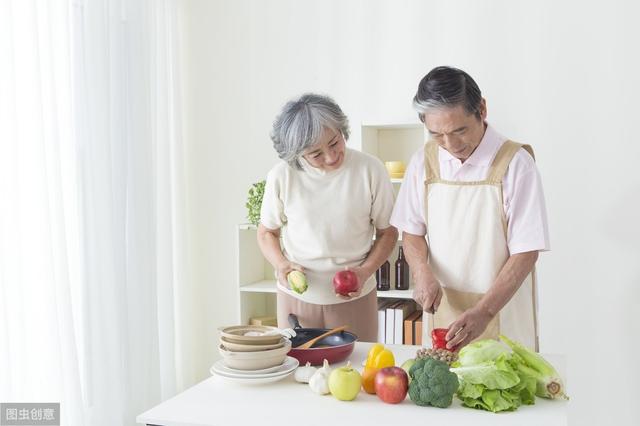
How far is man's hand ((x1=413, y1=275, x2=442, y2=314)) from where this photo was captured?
2312 mm

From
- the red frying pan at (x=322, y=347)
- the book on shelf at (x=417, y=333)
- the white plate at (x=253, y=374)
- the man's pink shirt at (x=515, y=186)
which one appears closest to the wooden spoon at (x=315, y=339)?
the red frying pan at (x=322, y=347)

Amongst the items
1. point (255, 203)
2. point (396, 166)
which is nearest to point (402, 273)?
point (396, 166)

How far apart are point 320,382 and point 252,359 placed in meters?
0.21

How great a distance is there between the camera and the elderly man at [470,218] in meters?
2.25

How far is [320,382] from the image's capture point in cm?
188

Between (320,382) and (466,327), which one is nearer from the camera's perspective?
(320,382)

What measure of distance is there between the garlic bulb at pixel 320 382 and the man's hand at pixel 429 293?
55 centimetres

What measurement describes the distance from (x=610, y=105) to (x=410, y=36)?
3.93 feet

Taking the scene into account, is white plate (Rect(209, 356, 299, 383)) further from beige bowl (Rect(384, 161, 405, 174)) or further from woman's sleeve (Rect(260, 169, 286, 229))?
beige bowl (Rect(384, 161, 405, 174))

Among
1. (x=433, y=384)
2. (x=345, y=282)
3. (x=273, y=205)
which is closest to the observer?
(x=433, y=384)

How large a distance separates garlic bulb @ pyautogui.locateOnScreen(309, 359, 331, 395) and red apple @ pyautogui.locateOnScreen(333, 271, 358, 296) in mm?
581

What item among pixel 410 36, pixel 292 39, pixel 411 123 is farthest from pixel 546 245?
pixel 292 39

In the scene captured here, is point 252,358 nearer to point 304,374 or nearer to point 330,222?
point 304,374

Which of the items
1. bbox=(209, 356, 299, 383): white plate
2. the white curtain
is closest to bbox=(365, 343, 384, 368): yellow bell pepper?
bbox=(209, 356, 299, 383): white plate
